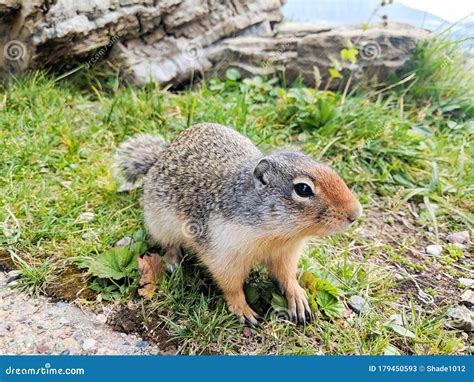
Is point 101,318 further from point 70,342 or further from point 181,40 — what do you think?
point 181,40

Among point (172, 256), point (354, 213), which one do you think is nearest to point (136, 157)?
point (172, 256)

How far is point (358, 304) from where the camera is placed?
116 inches

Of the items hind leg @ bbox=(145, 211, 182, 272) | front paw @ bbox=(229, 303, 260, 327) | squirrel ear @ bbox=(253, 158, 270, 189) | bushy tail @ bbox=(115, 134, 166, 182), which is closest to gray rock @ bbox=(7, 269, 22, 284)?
hind leg @ bbox=(145, 211, 182, 272)

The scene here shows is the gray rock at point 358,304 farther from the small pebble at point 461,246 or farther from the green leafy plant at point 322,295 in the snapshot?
the small pebble at point 461,246

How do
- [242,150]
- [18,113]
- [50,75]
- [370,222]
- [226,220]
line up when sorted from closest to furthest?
[226,220] < [242,150] < [370,222] < [18,113] < [50,75]

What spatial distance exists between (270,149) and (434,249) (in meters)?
1.56

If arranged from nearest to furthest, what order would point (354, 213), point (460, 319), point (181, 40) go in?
1. point (354, 213)
2. point (460, 319)
3. point (181, 40)

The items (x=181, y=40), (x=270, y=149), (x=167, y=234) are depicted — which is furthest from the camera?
(x=181, y=40)

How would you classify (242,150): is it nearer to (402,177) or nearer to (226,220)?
(226,220)

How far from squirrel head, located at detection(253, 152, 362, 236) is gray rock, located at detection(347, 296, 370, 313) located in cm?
A: 67

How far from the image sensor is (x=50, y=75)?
16.8 ft

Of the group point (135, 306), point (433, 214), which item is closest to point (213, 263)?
point (135, 306)

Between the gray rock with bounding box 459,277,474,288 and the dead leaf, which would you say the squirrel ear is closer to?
the dead leaf

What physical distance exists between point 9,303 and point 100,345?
663 millimetres
